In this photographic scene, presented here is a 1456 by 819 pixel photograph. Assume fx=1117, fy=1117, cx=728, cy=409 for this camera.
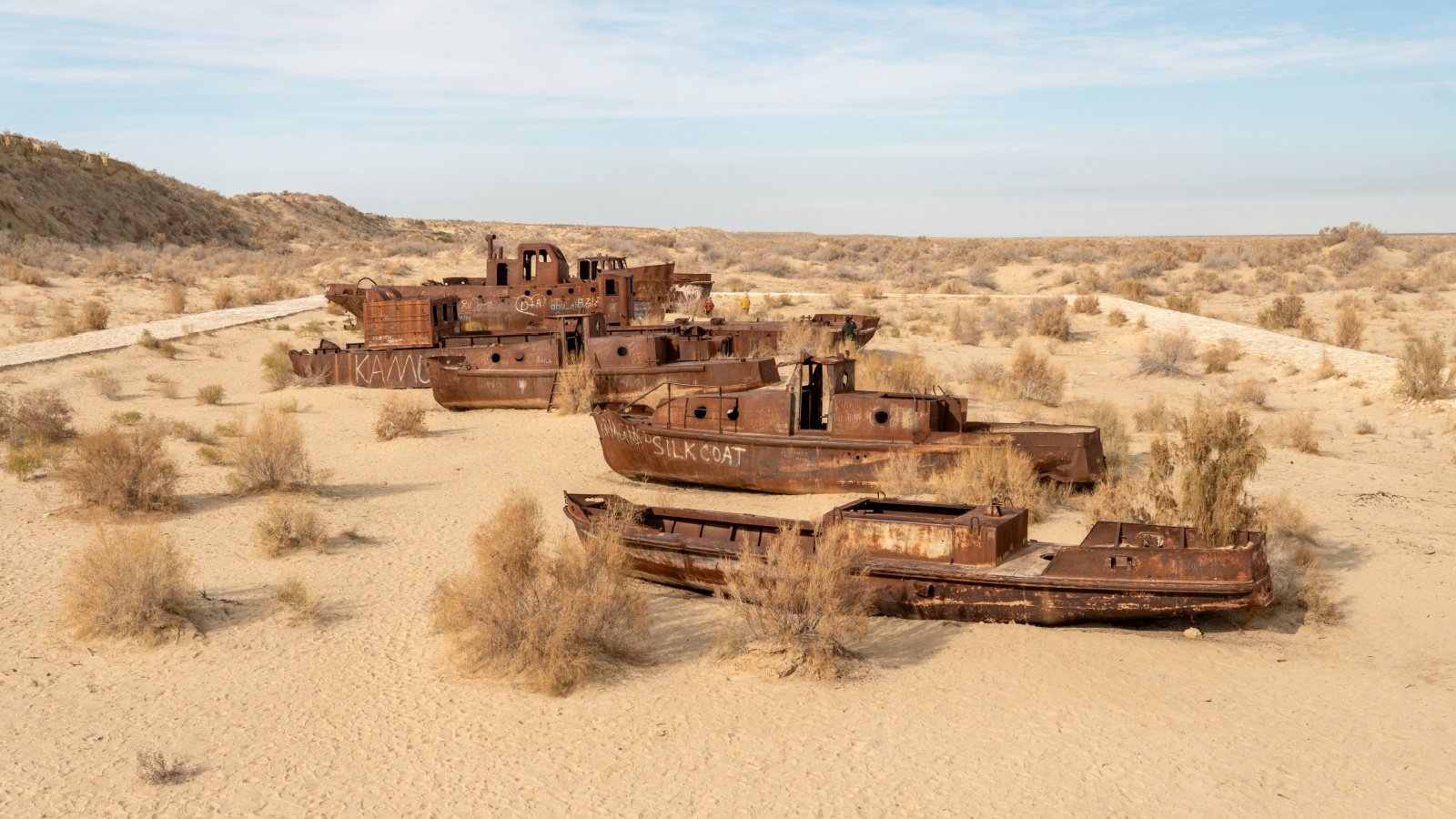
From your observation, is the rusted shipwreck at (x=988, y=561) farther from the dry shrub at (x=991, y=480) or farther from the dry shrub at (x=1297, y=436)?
the dry shrub at (x=1297, y=436)

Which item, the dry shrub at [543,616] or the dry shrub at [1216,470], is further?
the dry shrub at [1216,470]

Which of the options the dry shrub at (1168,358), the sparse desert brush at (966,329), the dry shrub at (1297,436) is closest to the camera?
the dry shrub at (1297,436)

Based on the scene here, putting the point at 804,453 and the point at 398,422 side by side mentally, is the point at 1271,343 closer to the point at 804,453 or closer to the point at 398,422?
the point at 804,453

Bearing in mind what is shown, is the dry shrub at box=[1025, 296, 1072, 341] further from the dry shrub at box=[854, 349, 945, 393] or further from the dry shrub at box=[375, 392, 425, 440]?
the dry shrub at box=[375, 392, 425, 440]

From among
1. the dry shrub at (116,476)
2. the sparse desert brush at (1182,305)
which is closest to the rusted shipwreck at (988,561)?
the dry shrub at (116,476)

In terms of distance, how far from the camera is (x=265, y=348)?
28.4m

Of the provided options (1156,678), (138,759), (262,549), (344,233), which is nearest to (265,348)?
(262,549)

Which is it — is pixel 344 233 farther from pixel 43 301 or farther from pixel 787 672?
pixel 787 672

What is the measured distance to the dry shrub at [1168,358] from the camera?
81.5 ft

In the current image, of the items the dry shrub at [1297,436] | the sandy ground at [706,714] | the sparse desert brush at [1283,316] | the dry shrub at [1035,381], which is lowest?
the sandy ground at [706,714]

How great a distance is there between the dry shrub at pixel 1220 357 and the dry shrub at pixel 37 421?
2229 cm

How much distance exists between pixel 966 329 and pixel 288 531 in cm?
2250

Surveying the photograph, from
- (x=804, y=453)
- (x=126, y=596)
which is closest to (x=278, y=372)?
(x=804, y=453)

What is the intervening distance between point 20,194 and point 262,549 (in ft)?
160
